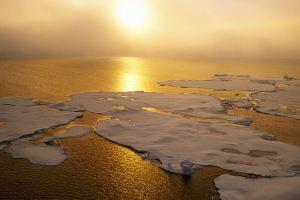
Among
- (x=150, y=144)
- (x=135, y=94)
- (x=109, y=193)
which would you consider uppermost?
(x=135, y=94)

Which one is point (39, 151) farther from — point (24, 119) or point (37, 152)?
point (24, 119)

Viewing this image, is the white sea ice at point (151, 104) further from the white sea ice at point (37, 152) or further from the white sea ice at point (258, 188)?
the white sea ice at point (258, 188)

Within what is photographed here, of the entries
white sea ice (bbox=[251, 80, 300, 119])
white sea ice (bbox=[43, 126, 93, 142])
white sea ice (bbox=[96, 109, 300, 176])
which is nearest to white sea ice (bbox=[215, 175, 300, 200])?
white sea ice (bbox=[96, 109, 300, 176])

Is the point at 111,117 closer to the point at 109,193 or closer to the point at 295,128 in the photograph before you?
the point at 109,193

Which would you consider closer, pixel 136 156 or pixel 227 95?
pixel 136 156

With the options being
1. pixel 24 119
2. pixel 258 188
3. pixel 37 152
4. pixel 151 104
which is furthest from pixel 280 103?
pixel 37 152

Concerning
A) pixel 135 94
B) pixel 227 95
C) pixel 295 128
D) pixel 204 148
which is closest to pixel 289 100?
pixel 227 95

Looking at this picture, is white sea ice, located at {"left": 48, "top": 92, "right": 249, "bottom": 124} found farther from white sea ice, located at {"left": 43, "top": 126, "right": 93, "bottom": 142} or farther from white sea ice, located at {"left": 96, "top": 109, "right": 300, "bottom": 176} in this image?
white sea ice, located at {"left": 43, "top": 126, "right": 93, "bottom": 142}
